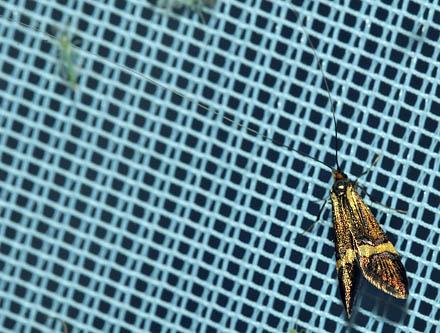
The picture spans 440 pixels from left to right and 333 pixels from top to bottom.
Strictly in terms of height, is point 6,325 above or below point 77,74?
below

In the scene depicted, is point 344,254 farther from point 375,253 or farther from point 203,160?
point 203,160

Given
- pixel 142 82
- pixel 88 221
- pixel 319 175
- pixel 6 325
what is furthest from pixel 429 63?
pixel 6 325

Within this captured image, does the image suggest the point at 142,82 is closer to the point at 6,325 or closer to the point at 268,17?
the point at 268,17

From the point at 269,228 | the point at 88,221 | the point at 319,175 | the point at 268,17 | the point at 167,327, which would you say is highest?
the point at 268,17

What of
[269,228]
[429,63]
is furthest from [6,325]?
[429,63]

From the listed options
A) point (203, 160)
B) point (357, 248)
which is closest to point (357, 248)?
point (357, 248)
